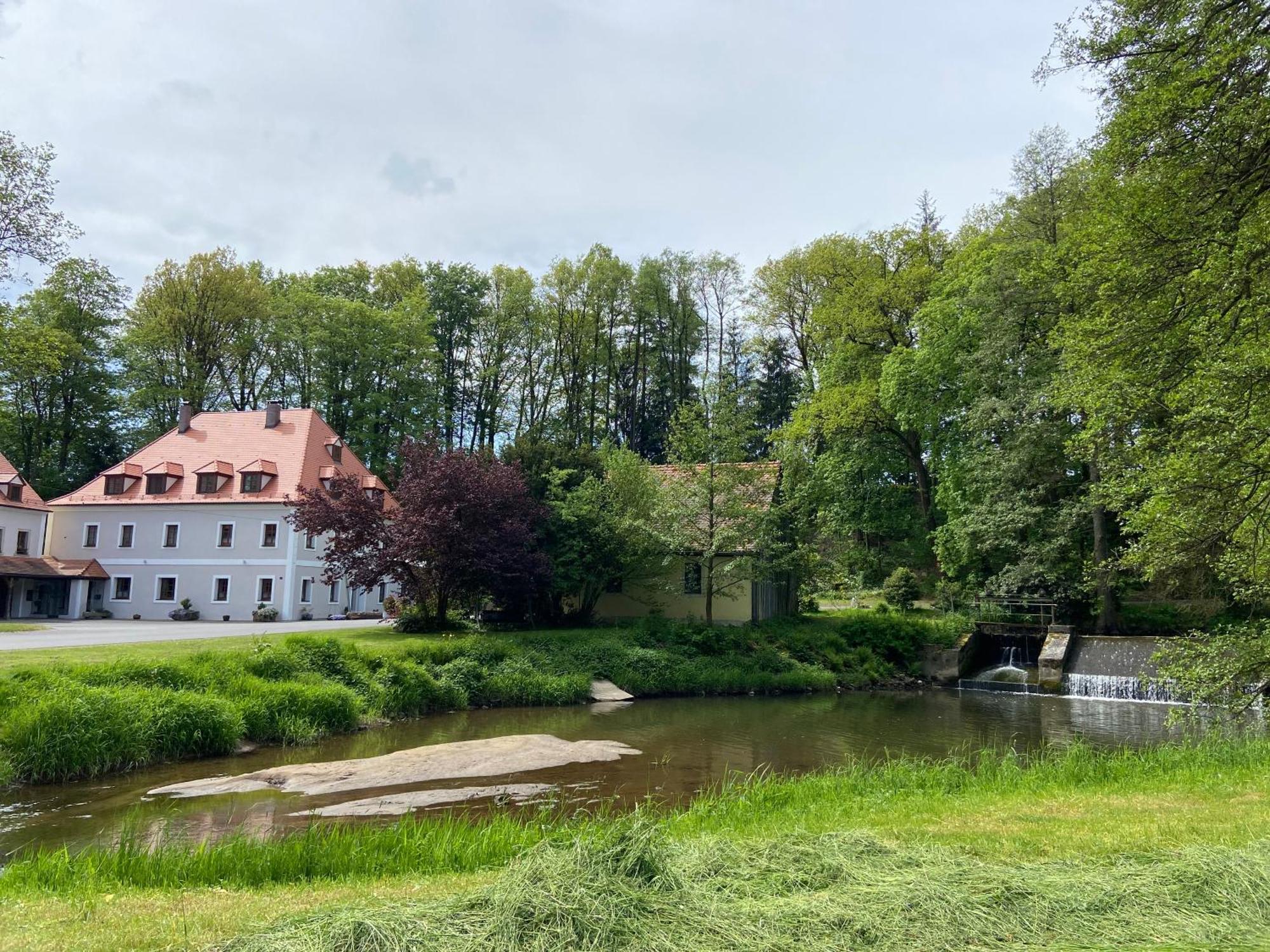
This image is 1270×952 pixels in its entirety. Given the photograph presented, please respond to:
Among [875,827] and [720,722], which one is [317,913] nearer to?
[875,827]

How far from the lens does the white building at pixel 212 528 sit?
3694 cm

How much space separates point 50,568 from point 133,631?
14.5 meters

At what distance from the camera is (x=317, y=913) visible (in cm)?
474

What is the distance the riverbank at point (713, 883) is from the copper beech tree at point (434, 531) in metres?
17.6

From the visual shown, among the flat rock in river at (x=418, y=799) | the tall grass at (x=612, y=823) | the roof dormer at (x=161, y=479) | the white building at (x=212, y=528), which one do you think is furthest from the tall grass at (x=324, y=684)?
the roof dormer at (x=161, y=479)

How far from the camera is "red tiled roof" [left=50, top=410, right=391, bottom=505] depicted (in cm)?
3828

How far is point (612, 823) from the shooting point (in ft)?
21.6

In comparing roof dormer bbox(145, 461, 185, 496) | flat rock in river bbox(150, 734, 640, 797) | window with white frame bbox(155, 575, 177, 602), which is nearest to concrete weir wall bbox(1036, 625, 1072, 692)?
flat rock in river bbox(150, 734, 640, 797)

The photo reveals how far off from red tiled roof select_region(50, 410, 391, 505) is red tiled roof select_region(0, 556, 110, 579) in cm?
287

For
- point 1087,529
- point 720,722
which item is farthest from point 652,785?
point 1087,529

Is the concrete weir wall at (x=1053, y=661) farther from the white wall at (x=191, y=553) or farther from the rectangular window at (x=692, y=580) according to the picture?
the white wall at (x=191, y=553)

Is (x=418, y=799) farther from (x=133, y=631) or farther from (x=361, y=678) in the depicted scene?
(x=133, y=631)

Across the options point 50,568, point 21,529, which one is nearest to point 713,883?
point 50,568

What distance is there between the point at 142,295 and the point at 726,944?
53.0 metres
